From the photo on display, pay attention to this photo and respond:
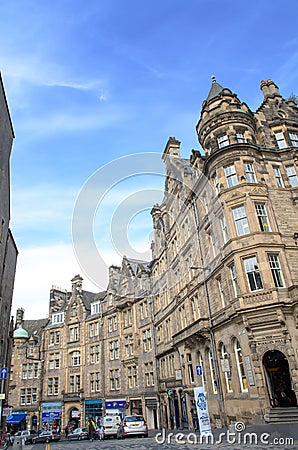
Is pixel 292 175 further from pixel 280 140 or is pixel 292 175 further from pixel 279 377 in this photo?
pixel 279 377

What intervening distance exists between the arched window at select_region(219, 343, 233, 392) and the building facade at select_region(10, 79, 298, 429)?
0.08 m

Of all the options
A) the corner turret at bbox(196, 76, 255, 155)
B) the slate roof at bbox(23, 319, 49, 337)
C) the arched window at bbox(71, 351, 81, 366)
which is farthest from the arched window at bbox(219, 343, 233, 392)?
the slate roof at bbox(23, 319, 49, 337)

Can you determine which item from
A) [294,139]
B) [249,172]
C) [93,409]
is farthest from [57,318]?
[294,139]

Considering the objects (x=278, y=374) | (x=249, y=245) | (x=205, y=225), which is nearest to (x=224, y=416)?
(x=278, y=374)

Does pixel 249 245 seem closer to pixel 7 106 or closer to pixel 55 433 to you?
pixel 7 106

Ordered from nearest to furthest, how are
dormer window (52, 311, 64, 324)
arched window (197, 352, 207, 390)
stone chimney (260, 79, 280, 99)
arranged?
1. arched window (197, 352, 207, 390)
2. stone chimney (260, 79, 280, 99)
3. dormer window (52, 311, 64, 324)

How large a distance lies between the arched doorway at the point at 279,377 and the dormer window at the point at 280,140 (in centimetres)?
1477

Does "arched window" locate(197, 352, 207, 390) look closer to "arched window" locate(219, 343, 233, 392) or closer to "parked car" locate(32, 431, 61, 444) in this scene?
"arched window" locate(219, 343, 233, 392)

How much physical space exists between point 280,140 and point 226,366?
54.1ft

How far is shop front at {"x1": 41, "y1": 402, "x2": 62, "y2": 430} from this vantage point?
4706cm

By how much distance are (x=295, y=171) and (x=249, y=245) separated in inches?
302

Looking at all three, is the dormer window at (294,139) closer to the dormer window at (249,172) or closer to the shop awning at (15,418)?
the dormer window at (249,172)

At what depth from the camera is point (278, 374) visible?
19172 mm

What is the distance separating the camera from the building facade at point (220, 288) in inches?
→ 733
